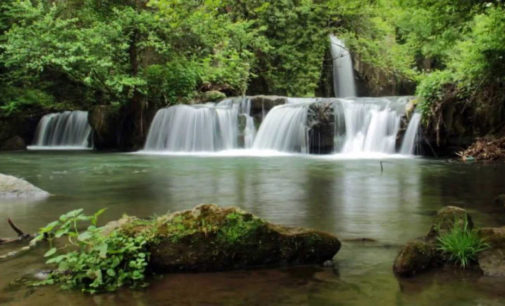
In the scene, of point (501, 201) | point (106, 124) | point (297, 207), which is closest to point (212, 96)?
point (106, 124)

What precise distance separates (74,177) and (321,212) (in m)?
6.84

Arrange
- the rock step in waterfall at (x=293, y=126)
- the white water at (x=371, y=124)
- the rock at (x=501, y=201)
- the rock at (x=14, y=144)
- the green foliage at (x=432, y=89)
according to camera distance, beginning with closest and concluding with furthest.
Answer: the rock at (x=501, y=201), the green foliage at (x=432, y=89), the white water at (x=371, y=124), the rock step in waterfall at (x=293, y=126), the rock at (x=14, y=144)

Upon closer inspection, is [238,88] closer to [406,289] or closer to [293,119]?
[293,119]

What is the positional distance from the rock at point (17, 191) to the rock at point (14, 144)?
1746 cm

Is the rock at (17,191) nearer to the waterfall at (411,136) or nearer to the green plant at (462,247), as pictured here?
the green plant at (462,247)

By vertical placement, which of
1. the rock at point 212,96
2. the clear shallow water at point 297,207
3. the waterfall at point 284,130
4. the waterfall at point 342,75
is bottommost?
the clear shallow water at point 297,207

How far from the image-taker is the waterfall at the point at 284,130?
64.2ft

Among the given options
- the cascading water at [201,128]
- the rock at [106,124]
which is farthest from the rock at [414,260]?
the rock at [106,124]

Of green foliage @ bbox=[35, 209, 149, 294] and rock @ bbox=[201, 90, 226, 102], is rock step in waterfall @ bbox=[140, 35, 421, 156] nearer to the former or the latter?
rock @ bbox=[201, 90, 226, 102]

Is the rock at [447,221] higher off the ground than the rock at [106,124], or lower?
lower

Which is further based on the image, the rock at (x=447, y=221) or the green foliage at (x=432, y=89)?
the green foliage at (x=432, y=89)

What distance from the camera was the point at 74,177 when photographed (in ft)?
A: 38.1

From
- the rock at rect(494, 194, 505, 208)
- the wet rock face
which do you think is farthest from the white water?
the rock at rect(494, 194, 505, 208)

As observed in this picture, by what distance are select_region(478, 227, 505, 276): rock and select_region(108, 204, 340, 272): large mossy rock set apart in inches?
47.6
